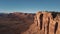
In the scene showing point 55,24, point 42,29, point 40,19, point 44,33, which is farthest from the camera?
point 40,19

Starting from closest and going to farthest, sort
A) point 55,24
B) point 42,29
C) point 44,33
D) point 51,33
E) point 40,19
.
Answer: point 55,24 < point 51,33 < point 44,33 < point 42,29 < point 40,19

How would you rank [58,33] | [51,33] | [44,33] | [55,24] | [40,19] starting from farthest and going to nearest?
[40,19] → [44,33] → [51,33] → [55,24] → [58,33]

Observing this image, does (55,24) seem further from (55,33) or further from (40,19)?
(40,19)

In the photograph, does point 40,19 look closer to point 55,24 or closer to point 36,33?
point 36,33

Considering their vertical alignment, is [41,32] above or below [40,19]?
below

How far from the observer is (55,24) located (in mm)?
31344

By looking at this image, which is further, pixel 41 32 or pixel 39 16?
pixel 39 16

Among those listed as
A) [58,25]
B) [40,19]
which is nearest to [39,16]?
[40,19]

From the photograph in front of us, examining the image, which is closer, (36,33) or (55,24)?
(55,24)

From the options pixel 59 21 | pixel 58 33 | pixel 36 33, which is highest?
pixel 59 21

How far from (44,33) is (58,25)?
1066cm

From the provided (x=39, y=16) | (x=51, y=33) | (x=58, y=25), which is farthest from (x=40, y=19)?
(x=58, y=25)

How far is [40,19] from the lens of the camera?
153ft

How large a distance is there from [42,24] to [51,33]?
11468 millimetres
